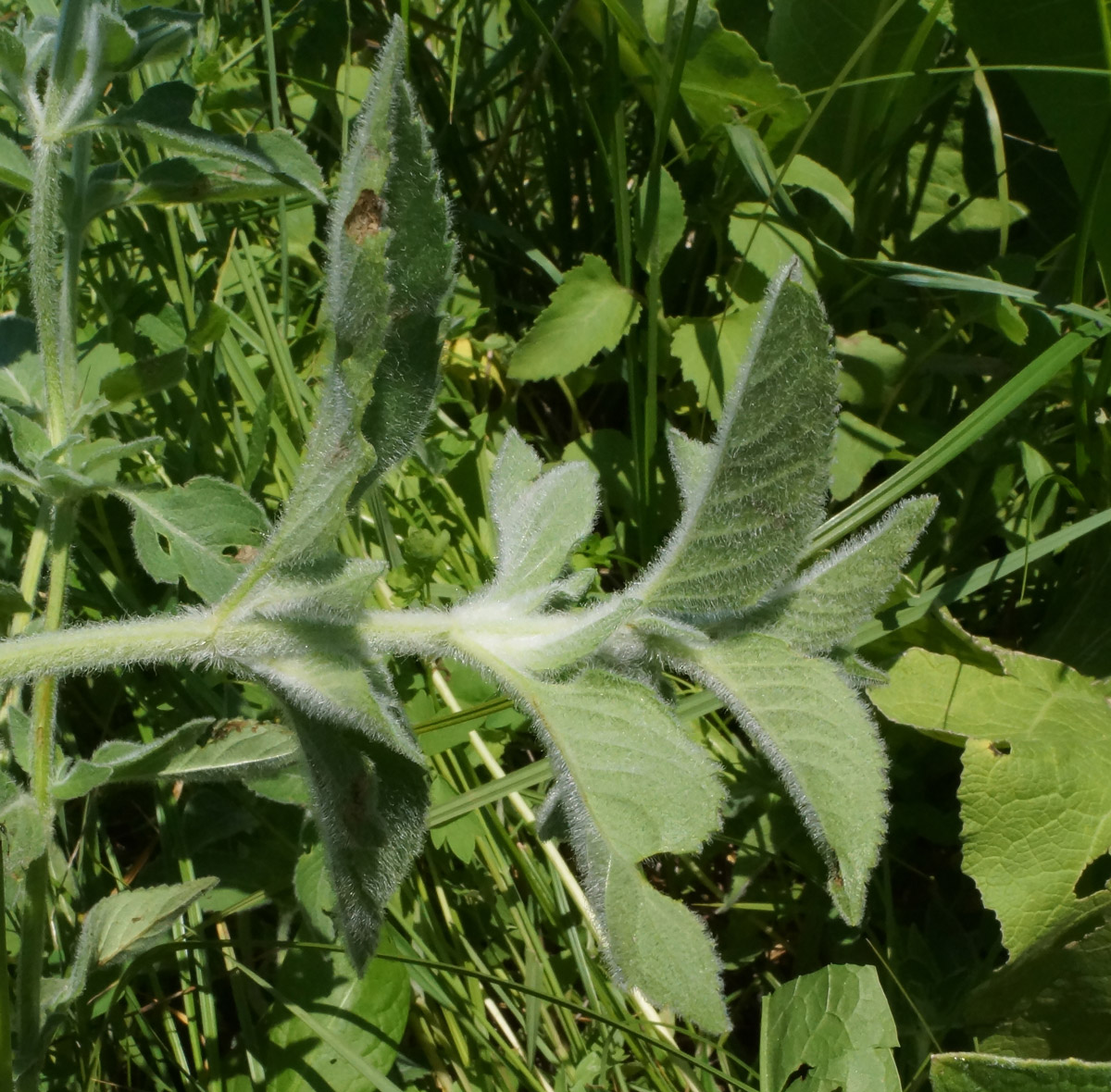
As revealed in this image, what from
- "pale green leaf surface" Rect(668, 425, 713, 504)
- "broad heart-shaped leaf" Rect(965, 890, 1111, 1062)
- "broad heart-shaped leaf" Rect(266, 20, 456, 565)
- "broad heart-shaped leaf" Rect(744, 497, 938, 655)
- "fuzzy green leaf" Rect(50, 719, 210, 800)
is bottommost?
"broad heart-shaped leaf" Rect(965, 890, 1111, 1062)

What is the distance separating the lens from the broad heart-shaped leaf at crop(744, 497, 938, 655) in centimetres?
162

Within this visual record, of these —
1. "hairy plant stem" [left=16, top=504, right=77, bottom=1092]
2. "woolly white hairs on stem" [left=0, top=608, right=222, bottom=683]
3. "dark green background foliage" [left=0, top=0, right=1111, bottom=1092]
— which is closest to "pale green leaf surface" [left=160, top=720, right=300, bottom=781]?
"dark green background foliage" [left=0, top=0, right=1111, bottom=1092]

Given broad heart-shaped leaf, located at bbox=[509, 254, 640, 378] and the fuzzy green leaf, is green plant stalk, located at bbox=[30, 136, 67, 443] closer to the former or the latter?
the fuzzy green leaf

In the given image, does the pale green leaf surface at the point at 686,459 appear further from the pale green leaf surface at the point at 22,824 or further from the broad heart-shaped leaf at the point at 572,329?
the pale green leaf surface at the point at 22,824

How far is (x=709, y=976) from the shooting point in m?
1.35

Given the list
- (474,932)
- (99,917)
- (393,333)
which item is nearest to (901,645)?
(474,932)

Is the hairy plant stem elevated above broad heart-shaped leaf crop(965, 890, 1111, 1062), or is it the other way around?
the hairy plant stem

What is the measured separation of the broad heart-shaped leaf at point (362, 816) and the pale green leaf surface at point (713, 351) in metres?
1.33

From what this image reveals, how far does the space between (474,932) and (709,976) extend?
111cm

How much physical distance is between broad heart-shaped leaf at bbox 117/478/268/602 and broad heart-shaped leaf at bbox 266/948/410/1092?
34.1 inches

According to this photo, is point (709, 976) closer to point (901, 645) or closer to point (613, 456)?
point (901, 645)

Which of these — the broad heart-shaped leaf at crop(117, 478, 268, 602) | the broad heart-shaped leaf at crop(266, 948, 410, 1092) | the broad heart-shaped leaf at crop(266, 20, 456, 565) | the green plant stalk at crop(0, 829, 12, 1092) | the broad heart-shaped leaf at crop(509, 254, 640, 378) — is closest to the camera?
the broad heart-shaped leaf at crop(266, 20, 456, 565)

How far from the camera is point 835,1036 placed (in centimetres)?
193

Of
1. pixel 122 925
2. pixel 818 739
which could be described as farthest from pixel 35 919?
pixel 818 739
